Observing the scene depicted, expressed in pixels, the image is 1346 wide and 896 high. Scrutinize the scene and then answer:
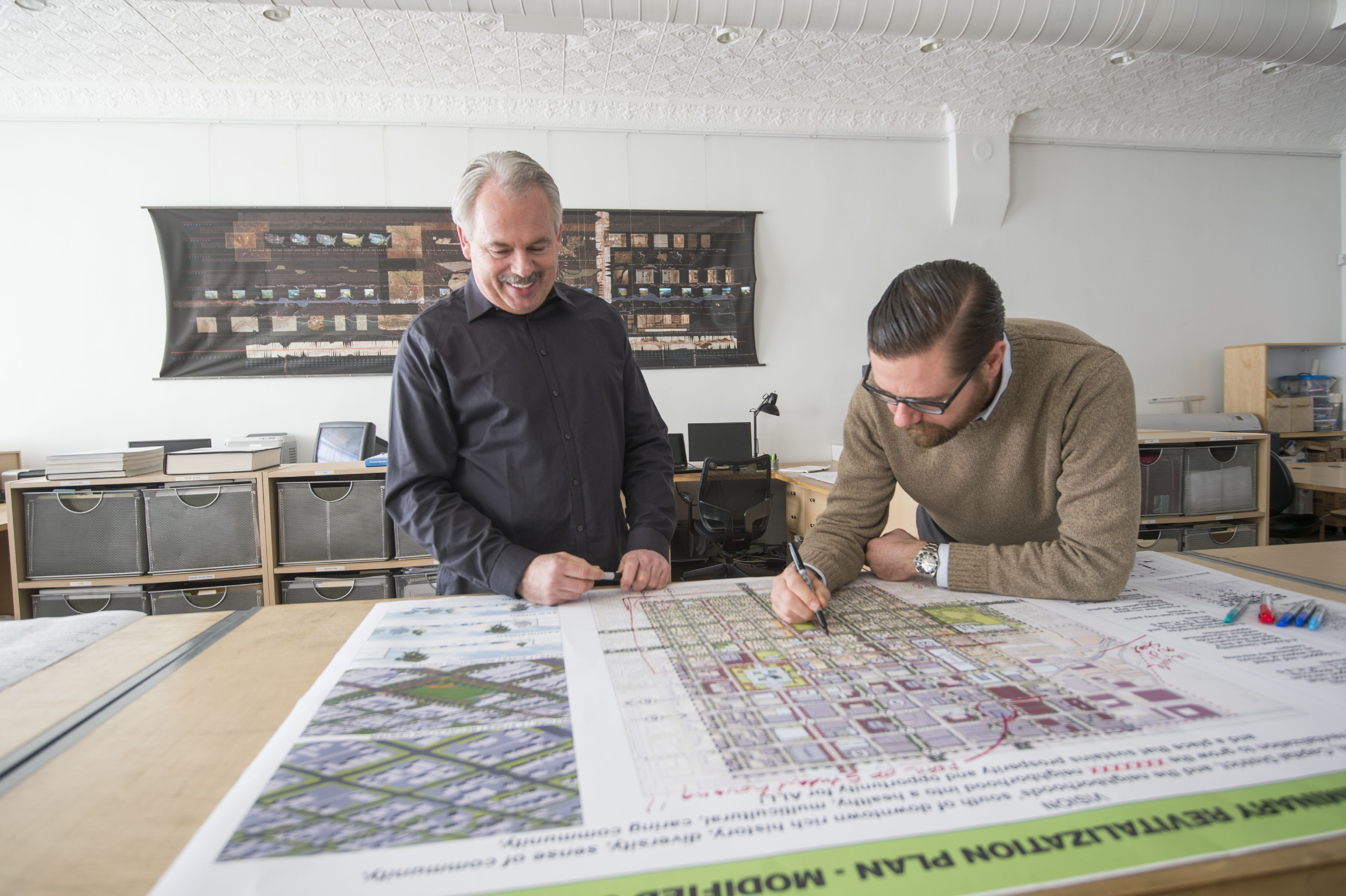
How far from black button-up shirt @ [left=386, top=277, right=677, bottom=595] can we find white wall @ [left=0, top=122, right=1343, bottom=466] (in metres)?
3.26

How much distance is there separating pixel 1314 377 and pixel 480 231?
22.2 ft

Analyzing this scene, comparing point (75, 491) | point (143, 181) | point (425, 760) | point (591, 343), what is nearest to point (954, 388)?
point (591, 343)

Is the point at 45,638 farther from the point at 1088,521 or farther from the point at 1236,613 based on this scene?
the point at 1236,613

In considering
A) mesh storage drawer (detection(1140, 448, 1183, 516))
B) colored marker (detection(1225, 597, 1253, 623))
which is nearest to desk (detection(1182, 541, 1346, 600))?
colored marker (detection(1225, 597, 1253, 623))

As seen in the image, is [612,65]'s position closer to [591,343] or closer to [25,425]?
[591,343]

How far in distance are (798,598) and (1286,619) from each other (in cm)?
69

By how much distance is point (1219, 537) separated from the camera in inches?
140

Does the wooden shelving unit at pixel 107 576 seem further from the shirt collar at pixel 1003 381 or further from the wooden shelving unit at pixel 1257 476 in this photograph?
the wooden shelving unit at pixel 1257 476

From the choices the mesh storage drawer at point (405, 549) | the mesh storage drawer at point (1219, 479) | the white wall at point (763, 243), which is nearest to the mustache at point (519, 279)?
the mesh storage drawer at point (405, 549)

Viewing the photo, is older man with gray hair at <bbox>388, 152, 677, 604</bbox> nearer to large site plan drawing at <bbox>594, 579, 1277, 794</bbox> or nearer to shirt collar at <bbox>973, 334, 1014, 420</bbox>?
large site plan drawing at <bbox>594, 579, 1277, 794</bbox>

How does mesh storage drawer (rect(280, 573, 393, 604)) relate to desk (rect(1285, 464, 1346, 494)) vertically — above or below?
below

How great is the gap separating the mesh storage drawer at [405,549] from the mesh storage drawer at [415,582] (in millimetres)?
65

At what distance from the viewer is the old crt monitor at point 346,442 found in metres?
3.67

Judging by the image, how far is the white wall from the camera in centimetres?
419
